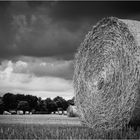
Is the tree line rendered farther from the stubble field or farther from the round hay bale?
the stubble field

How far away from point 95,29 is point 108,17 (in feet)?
1.95

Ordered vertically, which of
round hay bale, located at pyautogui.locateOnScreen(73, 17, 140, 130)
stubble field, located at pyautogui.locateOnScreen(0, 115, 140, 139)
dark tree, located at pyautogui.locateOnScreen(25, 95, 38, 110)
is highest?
dark tree, located at pyautogui.locateOnScreen(25, 95, 38, 110)

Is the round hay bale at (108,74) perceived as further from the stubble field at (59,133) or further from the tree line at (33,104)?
the tree line at (33,104)

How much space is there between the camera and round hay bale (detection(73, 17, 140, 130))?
6152 mm

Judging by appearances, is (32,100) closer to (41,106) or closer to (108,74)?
(41,106)

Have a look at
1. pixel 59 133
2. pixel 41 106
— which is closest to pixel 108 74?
pixel 59 133

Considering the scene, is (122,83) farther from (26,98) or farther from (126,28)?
(26,98)

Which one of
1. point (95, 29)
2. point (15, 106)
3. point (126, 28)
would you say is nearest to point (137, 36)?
point (126, 28)

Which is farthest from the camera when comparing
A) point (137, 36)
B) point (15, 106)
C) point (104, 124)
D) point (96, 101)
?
point (15, 106)

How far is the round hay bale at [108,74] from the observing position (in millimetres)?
6152

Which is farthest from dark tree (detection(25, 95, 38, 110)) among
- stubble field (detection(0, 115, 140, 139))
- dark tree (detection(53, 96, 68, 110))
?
stubble field (detection(0, 115, 140, 139))

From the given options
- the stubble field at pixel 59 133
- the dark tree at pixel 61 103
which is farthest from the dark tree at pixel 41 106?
the stubble field at pixel 59 133

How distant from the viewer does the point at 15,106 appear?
61188 mm

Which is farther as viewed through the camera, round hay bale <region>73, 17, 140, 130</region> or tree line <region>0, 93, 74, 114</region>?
tree line <region>0, 93, 74, 114</region>
